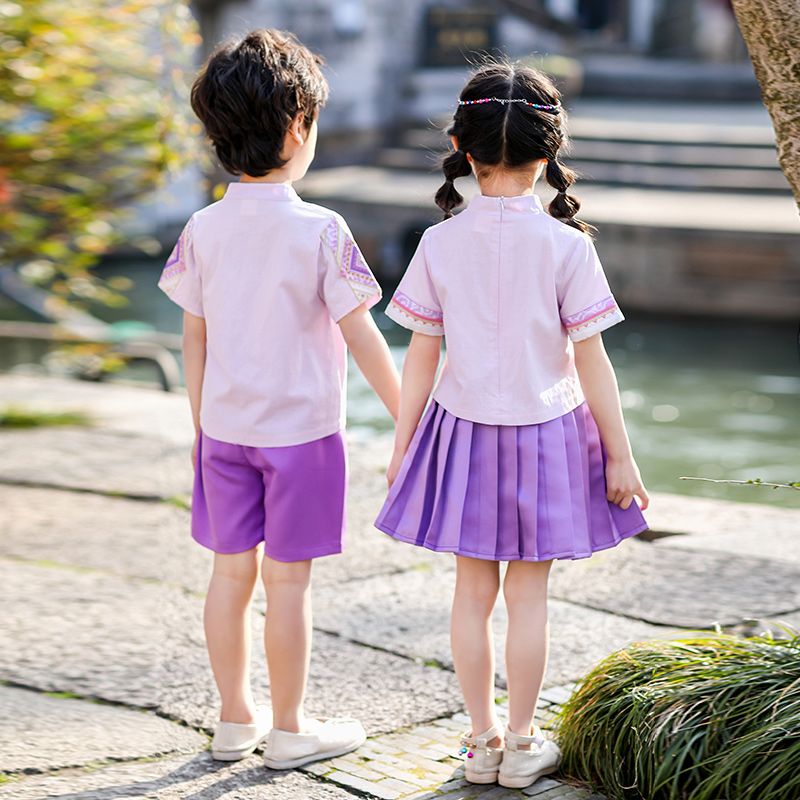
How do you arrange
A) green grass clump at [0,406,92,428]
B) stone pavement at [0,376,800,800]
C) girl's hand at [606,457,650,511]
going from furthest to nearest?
green grass clump at [0,406,92,428]
stone pavement at [0,376,800,800]
girl's hand at [606,457,650,511]

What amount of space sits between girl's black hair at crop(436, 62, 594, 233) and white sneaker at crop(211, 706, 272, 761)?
1199 millimetres

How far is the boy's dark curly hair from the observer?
2771 mm

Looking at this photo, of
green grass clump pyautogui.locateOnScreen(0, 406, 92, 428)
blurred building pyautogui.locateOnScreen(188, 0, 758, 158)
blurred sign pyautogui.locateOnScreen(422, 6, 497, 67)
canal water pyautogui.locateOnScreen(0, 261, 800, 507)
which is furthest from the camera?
blurred sign pyautogui.locateOnScreen(422, 6, 497, 67)

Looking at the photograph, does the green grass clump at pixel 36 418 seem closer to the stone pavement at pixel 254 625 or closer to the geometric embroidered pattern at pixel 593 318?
the stone pavement at pixel 254 625

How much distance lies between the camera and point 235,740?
2.95 metres

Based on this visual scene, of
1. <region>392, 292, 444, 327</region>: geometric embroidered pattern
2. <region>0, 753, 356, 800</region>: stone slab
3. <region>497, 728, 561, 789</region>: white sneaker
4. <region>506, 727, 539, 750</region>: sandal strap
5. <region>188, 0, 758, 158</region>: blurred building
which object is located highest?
<region>188, 0, 758, 158</region>: blurred building

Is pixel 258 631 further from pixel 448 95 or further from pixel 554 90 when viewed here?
pixel 448 95

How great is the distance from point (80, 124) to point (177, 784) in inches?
182

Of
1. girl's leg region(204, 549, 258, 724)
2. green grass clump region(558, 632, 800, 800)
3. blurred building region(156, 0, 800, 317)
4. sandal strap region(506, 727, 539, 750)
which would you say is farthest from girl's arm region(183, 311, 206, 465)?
blurred building region(156, 0, 800, 317)

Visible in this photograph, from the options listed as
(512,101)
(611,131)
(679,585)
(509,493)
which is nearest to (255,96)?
(512,101)

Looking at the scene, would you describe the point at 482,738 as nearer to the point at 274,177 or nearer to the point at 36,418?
the point at 274,177

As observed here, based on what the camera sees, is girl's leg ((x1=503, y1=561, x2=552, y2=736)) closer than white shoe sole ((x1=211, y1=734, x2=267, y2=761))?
Yes

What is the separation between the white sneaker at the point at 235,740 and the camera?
293 cm

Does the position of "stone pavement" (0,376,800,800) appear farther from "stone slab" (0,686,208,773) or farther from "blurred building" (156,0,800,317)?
"blurred building" (156,0,800,317)
